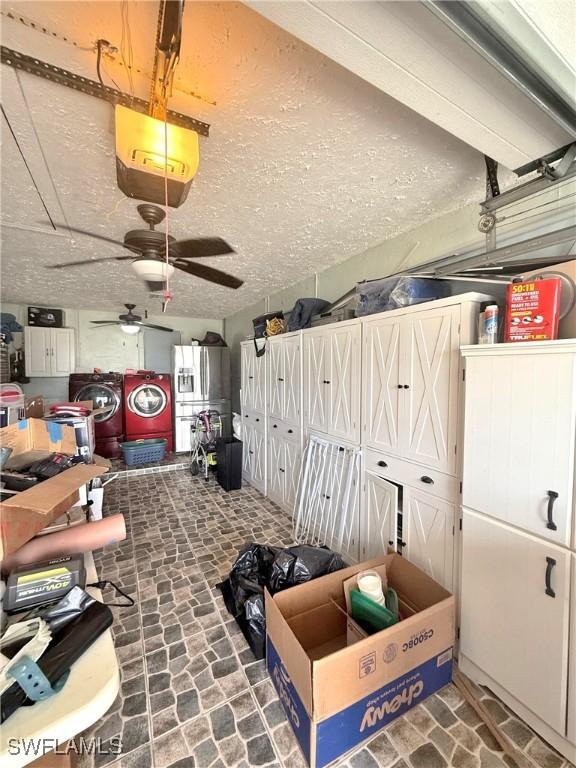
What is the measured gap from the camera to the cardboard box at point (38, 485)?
1169 mm

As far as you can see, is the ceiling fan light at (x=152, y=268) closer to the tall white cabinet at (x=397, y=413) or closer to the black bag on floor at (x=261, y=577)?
the tall white cabinet at (x=397, y=413)

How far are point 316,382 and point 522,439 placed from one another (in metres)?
1.72

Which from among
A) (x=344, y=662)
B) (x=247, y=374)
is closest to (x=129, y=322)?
(x=247, y=374)

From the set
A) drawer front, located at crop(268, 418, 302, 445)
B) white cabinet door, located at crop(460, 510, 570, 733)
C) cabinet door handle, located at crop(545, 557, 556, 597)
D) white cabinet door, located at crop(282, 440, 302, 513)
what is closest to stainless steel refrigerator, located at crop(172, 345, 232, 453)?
drawer front, located at crop(268, 418, 302, 445)

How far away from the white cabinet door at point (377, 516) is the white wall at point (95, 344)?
5220mm

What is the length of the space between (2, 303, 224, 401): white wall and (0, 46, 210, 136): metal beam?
511 centimetres

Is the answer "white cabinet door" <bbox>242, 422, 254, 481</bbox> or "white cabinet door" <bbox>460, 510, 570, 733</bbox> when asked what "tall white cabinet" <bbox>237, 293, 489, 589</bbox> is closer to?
"white cabinet door" <bbox>460, 510, 570, 733</bbox>

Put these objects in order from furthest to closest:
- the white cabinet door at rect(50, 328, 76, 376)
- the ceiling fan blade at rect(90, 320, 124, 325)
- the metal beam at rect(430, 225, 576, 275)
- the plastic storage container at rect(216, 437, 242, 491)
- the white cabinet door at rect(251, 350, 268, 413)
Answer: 1. the ceiling fan blade at rect(90, 320, 124, 325)
2. the white cabinet door at rect(50, 328, 76, 376)
3. the plastic storage container at rect(216, 437, 242, 491)
4. the white cabinet door at rect(251, 350, 268, 413)
5. the metal beam at rect(430, 225, 576, 275)

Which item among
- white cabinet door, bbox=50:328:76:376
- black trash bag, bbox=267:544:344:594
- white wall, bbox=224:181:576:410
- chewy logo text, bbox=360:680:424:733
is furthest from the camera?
white cabinet door, bbox=50:328:76:376

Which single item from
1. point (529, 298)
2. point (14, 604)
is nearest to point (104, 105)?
point (14, 604)

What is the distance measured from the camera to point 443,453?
174cm

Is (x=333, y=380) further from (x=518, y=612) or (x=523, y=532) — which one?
(x=518, y=612)

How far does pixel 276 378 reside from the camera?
139 inches

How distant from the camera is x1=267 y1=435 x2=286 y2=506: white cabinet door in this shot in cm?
348
